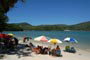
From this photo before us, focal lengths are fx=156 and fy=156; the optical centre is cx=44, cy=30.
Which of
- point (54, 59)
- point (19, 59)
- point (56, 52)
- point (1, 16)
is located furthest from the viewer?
point (1, 16)

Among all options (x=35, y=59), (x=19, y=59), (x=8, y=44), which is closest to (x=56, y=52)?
(x=35, y=59)

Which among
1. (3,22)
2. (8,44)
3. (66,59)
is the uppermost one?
(3,22)

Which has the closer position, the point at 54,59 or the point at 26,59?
the point at 26,59

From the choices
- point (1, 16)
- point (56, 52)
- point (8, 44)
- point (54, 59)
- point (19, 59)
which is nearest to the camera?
point (19, 59)

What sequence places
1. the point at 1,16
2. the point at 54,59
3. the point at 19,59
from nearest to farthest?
1. the point at 19,59
2. the point at 54,59
3. the point at 1,16

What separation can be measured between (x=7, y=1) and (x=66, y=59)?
22.5 feet

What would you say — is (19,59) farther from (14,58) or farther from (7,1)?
(7,1)

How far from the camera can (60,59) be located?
1282 centimetres

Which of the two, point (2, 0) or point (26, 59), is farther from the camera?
point (2, 0)

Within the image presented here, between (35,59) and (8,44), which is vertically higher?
(8,44)

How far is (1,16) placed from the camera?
20156 millimetres

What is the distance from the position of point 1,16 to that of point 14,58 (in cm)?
967

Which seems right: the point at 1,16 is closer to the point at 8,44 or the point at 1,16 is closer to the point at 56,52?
the point at 8,44

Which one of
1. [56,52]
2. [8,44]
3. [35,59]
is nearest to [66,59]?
[56,52]
